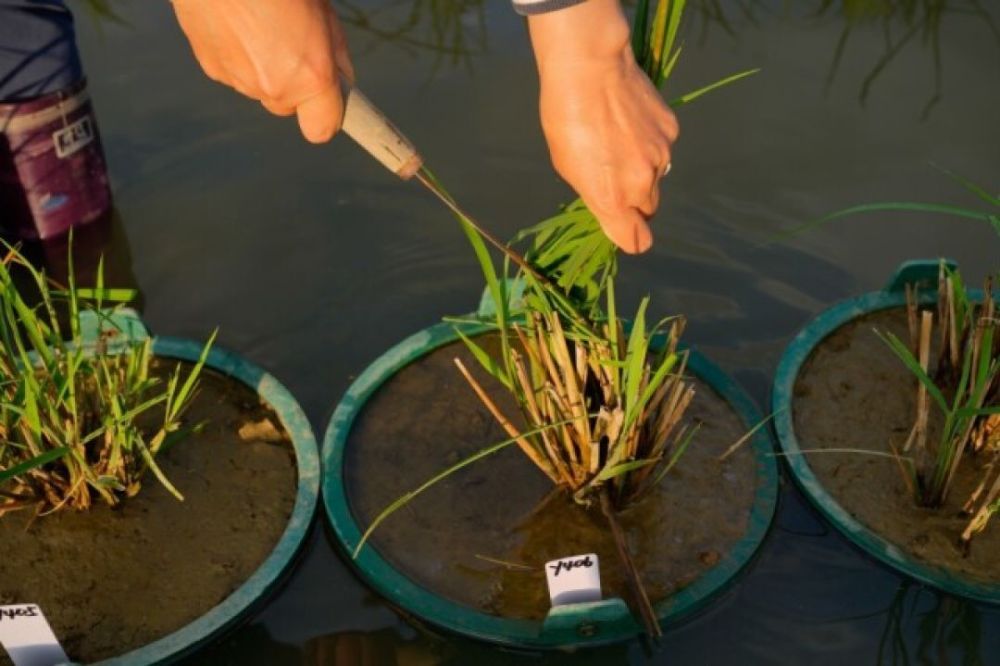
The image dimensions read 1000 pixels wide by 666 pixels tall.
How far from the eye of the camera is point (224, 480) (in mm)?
1639

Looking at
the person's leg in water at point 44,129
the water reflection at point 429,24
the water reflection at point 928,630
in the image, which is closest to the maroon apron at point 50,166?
the person's leg in water at point 44,129

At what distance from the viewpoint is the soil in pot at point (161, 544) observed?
147cm

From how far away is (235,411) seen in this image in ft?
5.70

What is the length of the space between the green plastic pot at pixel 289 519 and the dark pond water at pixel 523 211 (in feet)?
0.29

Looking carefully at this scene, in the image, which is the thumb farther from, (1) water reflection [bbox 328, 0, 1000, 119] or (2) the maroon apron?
(1) water reflection [bbox 328, 0, 1000, 119]

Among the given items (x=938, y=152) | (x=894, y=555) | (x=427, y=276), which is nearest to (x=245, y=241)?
(x=427, y=276)

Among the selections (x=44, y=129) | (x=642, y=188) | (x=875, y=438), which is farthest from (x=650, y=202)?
(x=44, y=129)

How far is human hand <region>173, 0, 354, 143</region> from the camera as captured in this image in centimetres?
114

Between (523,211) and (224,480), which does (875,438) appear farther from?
(224,480)

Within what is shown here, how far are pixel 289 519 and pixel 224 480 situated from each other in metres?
0.13

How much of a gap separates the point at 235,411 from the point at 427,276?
530 mm

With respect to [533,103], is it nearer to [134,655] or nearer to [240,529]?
[240,529]

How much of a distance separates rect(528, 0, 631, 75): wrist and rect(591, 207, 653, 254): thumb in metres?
0.16

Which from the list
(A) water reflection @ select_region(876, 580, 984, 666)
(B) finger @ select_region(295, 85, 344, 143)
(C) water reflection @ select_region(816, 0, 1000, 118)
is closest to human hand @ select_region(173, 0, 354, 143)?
(B) finger @ select_region(295, 85, 344, 143)
